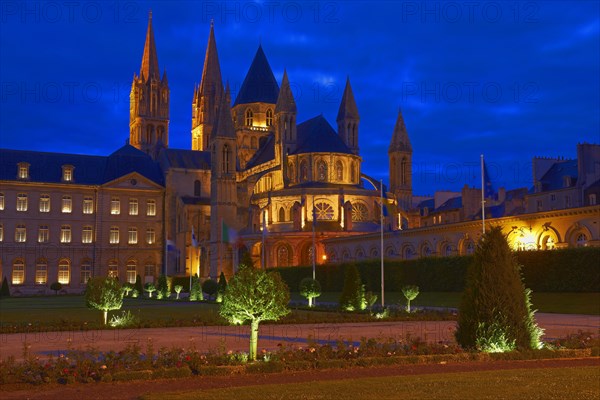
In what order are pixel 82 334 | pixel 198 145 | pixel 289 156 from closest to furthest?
pixel 82 334 < pixel 289 156 < pixel 198 145

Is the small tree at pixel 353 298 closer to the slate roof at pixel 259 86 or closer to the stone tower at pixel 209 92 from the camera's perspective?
the slate roof at pixel 259 86

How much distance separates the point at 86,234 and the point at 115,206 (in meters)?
4.84

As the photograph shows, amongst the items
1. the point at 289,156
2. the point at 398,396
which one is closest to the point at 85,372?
the point at 398,396

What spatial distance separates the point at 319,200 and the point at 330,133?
38.6ft

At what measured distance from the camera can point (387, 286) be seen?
53.2 meters

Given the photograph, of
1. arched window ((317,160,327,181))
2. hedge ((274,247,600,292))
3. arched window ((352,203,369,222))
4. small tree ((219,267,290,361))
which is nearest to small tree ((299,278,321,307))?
hedge ((274,247,600,292))

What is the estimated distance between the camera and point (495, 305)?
16.6m

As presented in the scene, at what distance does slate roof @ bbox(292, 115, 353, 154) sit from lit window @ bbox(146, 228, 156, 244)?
68.3ft

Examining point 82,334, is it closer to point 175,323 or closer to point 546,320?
point 175,323

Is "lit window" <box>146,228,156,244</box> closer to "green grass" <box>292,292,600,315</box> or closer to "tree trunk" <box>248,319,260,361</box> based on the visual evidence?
"green grass" <box>292,292,600,315</box>

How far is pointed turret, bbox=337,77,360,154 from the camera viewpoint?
327ft

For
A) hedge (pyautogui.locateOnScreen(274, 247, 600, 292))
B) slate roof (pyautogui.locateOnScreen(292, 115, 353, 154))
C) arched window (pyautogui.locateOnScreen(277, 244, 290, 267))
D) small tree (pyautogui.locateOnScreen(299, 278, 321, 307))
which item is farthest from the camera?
slate roof (pyautogui.locateOnScreen(292, 115, 353, 154))

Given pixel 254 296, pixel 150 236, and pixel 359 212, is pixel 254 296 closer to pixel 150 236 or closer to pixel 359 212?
pixel 359 212

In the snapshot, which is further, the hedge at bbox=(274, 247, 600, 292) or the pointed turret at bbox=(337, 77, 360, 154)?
the pointed turret at bbox=(337, 77, 360, 154)
